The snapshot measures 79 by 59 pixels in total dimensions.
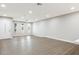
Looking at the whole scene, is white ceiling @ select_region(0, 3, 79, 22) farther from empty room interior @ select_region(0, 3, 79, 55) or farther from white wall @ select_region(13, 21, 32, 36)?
white wall @ select_region(13, 21, 32, 36)

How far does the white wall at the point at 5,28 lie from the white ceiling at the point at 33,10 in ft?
0.57

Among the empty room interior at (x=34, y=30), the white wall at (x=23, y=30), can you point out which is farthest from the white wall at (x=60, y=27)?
the white wall at (x=23, y=30)

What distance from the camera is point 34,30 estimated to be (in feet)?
10.6

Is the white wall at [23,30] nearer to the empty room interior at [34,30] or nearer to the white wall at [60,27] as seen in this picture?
the empty room interior at [34,30]

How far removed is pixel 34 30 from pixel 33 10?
0.59 m

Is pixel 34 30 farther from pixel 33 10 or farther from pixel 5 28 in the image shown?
pixel 5 28

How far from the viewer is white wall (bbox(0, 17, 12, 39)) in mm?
2957

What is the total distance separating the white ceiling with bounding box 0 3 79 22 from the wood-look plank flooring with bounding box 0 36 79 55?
62cm

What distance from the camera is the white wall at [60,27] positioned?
130 inches

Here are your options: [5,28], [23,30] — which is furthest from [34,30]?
[5,28]

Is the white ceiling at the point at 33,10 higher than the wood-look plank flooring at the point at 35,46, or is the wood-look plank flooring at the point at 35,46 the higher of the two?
the white ceiling at the point at 33,10

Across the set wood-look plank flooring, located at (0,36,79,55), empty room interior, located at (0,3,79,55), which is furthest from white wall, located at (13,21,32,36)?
wood-look plank flooring, located at (0,36,79,55)

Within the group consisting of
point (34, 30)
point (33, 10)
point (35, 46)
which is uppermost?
point (33, 10)

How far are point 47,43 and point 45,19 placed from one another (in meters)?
0.74
